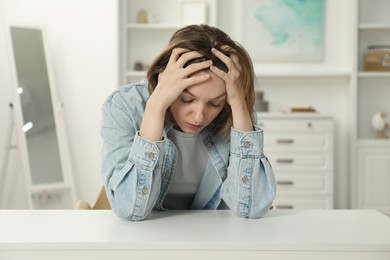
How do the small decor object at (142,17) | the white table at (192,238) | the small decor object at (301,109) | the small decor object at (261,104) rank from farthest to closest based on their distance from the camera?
1. the small decor object at (142,17)
2. the small decor object at (261,104)
3. the small decor object at (301,109)
4. the white table at (192,238)

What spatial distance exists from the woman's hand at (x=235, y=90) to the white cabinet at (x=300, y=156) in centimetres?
Result: 293

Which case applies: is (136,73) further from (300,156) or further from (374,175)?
(374,175)

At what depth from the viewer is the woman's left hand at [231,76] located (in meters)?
1.33

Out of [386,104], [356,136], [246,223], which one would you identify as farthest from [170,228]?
[386,104]

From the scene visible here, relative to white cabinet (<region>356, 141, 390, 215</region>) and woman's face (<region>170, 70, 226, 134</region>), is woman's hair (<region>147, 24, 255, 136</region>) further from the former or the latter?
white cabinet (<region>356, 141, 390, 215</region>)

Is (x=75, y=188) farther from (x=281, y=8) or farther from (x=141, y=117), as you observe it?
(x=141, y=117)

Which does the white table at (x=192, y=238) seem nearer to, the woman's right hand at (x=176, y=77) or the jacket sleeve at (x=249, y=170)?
the jacket sleeve at (x=249, y=170)

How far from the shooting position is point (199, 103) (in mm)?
1333

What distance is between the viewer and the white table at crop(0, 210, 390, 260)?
106cm

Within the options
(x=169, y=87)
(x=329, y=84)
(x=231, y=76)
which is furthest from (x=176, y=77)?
(x=329, y=84)

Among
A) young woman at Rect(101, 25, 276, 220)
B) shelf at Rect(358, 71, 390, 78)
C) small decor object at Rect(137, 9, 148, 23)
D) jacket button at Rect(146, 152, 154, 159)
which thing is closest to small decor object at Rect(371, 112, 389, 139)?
shelf at Rect(358, 71, 390, 78)

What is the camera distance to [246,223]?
1.28 m

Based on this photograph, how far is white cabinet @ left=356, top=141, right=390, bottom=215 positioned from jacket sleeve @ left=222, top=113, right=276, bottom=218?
3.34 meters

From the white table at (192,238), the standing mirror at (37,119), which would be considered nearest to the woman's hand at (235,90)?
the white table at (192,238)
